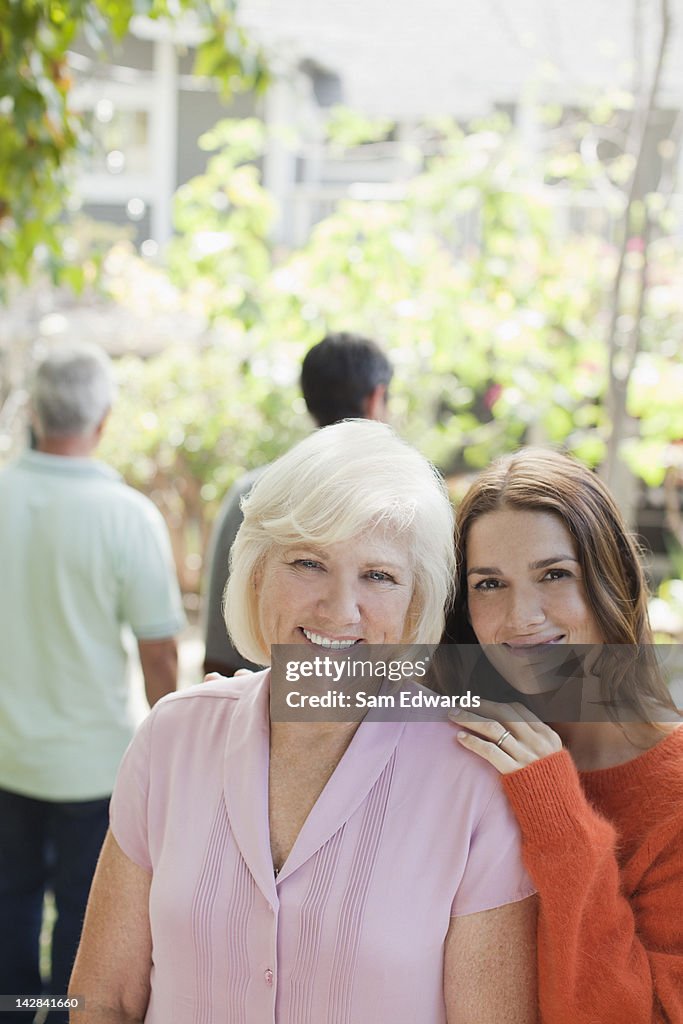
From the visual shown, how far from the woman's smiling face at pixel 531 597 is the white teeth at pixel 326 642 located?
17 cm

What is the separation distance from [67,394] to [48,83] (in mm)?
698

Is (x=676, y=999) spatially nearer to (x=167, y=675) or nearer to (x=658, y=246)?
(x=167, y=675)

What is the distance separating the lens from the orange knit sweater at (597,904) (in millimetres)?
1136

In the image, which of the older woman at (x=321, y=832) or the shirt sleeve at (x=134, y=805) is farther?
the shirt sleeve at (x=134, y=805)

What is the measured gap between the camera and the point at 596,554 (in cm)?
129

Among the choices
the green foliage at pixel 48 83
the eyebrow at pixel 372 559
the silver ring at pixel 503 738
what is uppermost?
the green foliage at pixel 48 83

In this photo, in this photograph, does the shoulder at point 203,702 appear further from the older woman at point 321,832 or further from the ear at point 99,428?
the ear at point 99,428

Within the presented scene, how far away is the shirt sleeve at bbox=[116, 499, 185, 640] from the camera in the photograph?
2506mm

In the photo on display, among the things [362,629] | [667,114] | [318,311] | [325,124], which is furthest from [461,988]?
[667,114]

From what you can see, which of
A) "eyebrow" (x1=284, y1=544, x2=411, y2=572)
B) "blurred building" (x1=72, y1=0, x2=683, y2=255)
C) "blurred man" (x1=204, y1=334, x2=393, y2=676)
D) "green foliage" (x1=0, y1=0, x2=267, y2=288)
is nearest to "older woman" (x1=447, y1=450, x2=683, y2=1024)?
"eyebrow" (x1=284, y1=544, x2=411, y2=572)

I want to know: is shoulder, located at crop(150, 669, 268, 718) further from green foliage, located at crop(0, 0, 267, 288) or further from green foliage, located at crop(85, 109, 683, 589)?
green foliage, located at crop(85, 109, 683, 589)

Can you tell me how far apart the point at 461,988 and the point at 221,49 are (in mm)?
2356

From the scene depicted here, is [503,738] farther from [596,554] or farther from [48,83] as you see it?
[48,83]

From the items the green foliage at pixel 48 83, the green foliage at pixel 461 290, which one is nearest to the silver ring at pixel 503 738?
the green foliage at pixel 48 83
